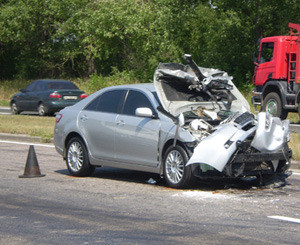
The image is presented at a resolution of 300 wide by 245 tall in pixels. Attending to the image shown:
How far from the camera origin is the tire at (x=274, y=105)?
901 inches

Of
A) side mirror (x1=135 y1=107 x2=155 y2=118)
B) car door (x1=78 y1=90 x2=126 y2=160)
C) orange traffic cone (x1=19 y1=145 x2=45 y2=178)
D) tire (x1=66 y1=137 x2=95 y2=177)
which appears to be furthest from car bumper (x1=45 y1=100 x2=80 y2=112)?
side mirror (x1=135 y1=107 x2=155 y2=118)

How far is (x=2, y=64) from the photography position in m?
51.8

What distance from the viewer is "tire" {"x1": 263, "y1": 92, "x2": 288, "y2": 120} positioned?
22891 mm

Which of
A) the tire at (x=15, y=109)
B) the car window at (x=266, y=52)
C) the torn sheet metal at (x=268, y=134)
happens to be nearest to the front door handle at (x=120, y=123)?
the torn sheet metal at (x=268, y=134)

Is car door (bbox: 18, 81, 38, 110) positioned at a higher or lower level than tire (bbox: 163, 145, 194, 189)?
higher

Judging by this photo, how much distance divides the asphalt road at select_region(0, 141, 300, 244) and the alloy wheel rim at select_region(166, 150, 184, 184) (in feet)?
0.68

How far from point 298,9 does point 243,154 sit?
2514 centimetres

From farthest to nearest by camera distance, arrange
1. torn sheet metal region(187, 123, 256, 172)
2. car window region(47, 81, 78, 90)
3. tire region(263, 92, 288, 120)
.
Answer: car window region(47, 81, 78, 90)
tire region(263, 92, 288, 120)
torn sheet metal region(187, 123, 256, 172)

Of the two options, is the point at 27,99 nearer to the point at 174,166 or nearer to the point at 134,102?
the point at 134,102

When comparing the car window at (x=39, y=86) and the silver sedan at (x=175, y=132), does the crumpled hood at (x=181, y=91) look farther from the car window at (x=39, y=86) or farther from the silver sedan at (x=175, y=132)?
the car window at (x=39, y=86)

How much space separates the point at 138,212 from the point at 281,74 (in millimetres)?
15792

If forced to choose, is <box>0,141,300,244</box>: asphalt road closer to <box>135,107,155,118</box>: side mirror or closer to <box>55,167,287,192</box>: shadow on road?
<box>55,167,287,192</box>: shadow on road

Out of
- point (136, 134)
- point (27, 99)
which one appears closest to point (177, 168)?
point (136, 134)

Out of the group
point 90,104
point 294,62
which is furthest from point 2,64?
point 90,104
